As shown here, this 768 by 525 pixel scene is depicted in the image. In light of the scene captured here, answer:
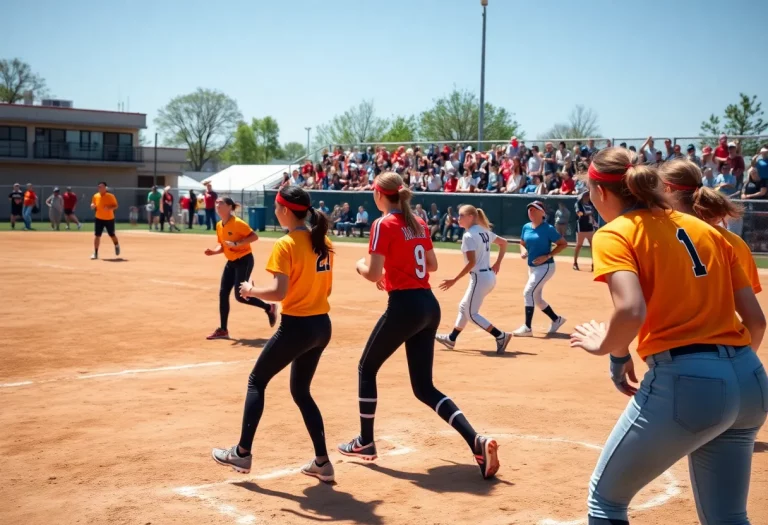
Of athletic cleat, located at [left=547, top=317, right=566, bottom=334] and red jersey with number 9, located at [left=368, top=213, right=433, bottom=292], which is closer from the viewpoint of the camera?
red jersey with number 9, located at [left=368, top=213, right=433, bottom=292]

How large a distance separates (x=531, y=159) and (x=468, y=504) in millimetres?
28586

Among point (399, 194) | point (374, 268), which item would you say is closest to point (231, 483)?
point (374, 268)

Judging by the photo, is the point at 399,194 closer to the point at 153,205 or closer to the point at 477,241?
the point at 477,241

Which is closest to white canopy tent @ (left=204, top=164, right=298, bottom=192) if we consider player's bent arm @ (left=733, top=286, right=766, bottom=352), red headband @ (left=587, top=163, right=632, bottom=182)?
red headband @ (left=587, top=163, right=632, bottom=182)

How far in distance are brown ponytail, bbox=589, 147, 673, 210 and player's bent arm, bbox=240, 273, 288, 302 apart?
2668 millimetres

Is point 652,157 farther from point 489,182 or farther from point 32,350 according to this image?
point 32,350

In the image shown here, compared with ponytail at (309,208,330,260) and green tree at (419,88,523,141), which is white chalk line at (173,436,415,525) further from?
green tree at (419,88,523,141)

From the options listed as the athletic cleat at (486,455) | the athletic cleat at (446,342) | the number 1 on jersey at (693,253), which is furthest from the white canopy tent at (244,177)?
the number 1 on jersey at (693,253)

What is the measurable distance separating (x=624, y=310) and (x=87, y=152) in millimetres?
64488

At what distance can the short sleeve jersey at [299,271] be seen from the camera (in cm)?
595

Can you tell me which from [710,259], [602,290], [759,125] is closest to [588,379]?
[710,259]

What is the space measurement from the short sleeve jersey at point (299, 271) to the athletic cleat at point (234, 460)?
111cm

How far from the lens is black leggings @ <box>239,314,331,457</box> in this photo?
597 centimetres

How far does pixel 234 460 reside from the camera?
Result: 6.09m
